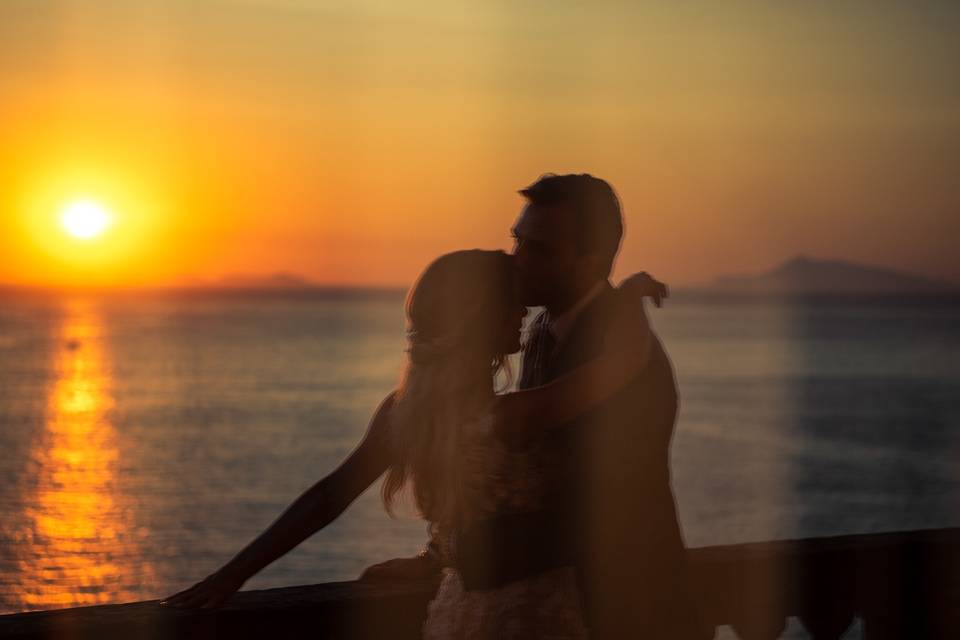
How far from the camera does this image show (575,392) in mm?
2648

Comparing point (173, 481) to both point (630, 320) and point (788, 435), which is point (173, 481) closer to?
point (788, 435)

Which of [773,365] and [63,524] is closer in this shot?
[63,524]

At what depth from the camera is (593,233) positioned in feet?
9.31

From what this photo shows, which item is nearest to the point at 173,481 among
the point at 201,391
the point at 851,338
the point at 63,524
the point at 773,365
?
the point at 63,524

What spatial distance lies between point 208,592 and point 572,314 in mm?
997

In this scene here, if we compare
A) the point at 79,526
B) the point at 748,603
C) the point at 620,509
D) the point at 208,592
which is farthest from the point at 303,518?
the point at 79,526

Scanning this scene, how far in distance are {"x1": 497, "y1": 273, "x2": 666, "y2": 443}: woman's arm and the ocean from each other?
53.2 inches

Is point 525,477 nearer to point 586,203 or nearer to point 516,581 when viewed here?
point 516,581

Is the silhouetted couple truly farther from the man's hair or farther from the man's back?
the man's hair

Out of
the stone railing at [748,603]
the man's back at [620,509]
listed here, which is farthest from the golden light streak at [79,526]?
the man's back at [620,509]

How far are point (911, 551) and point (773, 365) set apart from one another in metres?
112

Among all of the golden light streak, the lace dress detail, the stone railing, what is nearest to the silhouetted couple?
the lace dress detail

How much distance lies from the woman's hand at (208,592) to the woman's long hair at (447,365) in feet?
1.23

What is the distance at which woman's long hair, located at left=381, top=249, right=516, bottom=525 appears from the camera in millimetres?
2678
